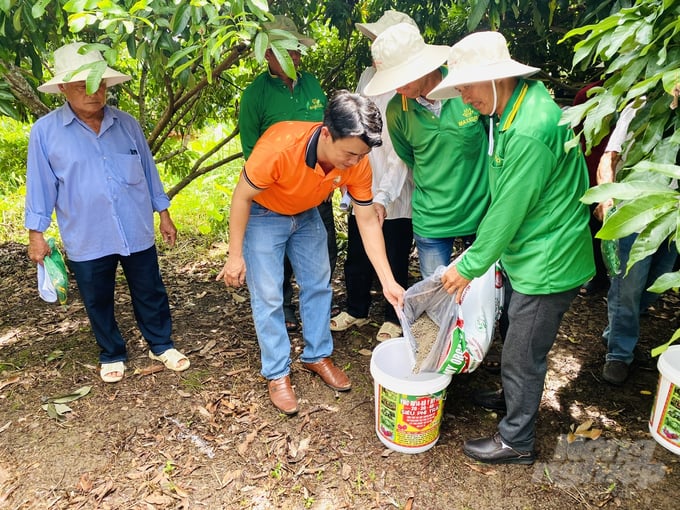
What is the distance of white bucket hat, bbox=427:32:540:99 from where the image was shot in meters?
1.82

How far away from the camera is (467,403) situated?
2682 millimetres

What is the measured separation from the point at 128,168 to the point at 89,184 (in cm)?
20

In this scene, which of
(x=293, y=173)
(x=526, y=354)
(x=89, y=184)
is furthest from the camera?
(x=89, y=184)

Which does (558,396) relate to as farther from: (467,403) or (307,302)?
(307,302)

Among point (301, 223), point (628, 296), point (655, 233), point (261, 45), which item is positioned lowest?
point (628, 296)

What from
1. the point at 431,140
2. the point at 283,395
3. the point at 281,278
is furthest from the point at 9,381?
the point at 431,140

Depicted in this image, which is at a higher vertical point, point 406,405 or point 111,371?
point 406,405

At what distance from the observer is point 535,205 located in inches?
73.8

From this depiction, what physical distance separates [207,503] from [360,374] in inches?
42.7

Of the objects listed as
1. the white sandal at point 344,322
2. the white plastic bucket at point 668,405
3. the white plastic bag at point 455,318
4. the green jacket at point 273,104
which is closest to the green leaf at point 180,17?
the green jacket at point 273,104

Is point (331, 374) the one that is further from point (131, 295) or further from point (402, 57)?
point (402, 57)

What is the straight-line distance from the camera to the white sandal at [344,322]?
3357 mm

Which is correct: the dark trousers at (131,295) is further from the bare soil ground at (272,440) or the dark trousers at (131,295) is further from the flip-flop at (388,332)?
the flip-flop at (388,332)

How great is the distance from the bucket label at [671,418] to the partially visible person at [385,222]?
1.42 m
